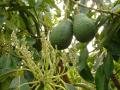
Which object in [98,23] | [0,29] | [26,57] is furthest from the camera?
[0,29]

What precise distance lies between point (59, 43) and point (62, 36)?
2 centimetres

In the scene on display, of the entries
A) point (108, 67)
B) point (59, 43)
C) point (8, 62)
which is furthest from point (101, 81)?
point (8, 62)

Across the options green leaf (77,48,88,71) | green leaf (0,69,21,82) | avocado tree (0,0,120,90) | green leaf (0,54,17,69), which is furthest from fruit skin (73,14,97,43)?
green leaf (0,54,17,69)

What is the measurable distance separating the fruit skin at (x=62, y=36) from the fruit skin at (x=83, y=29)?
26 mm

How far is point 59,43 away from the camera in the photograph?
1.36m

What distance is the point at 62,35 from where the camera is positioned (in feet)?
4.43

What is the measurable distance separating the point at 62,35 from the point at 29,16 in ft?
1.89

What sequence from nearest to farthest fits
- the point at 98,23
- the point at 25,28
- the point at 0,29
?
the point at 98,23 → the point at 0,29 → the point at 25,28

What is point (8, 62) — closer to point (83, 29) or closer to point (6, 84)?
point (6, 84)

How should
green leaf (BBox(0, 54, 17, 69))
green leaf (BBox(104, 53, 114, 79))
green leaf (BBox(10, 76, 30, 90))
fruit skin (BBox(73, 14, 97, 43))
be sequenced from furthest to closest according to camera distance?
green leaf (BBox(0, 54, 17, 69)) → green leaf (BBox(104, 53, 114, 79)) → green leaf (BBox(10, 76, 30, 90)) → fruit skin (BBox(73, 14, 97, 43))

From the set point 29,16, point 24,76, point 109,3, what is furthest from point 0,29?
point 109,3

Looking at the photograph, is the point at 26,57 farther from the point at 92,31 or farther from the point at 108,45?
the point at 108,45

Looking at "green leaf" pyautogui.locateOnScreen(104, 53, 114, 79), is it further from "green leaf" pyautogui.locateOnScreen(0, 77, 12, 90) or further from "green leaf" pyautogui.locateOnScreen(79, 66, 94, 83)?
"green leaf" pyautogui.locateOnScreen(0, 77, 12, 90)

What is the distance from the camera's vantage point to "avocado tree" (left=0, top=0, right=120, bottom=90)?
1327 mm
